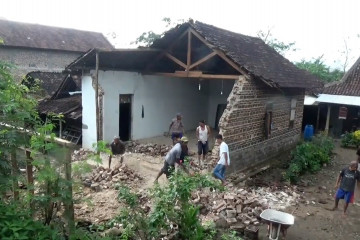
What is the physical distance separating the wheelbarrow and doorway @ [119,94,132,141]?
854cm

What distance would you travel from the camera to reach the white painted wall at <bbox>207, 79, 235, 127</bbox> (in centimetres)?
1802

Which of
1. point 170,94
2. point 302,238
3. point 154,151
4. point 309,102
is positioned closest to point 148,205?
point 302,238

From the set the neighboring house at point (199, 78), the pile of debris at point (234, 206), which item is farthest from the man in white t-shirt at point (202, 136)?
the pile of debris at point (234, 206)

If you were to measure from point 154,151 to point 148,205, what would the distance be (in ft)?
16.3

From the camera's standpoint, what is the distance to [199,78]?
1326 centimetres

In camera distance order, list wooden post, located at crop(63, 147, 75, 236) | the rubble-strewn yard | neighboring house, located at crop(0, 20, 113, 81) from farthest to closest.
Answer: neighboring house, located at crop(0, 20, 113, 81) < the rubble-strewn yard < wooden post, located at crop(63, 147, 75, 236)

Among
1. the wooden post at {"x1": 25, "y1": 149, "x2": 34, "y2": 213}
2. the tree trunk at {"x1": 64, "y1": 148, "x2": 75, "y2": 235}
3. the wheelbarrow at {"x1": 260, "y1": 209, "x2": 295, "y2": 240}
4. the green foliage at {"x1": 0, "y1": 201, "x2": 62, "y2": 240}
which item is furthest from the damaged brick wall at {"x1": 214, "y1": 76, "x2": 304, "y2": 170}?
the green foliage at {"x1": 0, "y1": 201, "x2": 62, "y2": 240}

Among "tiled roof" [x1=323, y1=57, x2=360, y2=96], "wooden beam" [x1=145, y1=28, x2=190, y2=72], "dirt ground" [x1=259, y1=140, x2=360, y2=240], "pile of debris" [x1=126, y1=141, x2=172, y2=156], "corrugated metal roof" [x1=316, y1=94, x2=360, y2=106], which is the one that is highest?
"wooden beam" [x1=145, y1=28, x2=190, y2=72]

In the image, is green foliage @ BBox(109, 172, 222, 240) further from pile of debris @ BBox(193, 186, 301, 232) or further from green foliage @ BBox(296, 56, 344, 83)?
green foliage @ BBox(296, 56, 344, 83)

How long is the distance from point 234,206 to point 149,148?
5654 mm

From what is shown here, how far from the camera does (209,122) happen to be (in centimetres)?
1852

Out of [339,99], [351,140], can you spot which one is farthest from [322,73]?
[351,140]

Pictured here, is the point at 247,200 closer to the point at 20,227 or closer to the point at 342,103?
the point at 20,227

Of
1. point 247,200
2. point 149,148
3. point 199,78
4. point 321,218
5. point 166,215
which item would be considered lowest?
point 321,218
